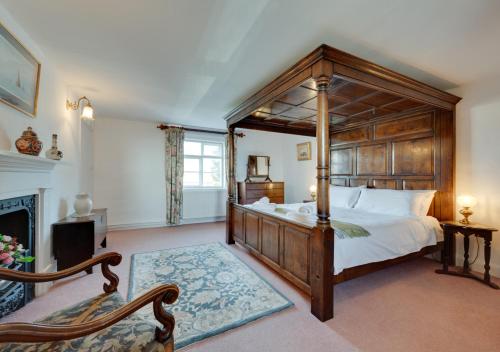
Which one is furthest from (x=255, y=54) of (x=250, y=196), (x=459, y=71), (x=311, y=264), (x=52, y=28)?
(x=250, y=196)

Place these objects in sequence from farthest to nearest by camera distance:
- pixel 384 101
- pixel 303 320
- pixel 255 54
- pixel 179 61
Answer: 1. pixel 384 101
2. pixel 179 61
3. pixel 255 54
4. pixel 303 320

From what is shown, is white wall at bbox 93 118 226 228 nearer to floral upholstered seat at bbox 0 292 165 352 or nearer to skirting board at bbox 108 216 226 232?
skirting board at bbox 108 216 226 232

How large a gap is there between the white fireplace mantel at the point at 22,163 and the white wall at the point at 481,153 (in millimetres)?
4815

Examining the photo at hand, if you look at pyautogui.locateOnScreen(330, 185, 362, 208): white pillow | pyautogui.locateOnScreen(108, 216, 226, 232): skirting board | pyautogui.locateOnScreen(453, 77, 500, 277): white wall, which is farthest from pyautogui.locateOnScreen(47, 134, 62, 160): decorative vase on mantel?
pyautogui.locateOnScreen(453, 77, 500, 277): white wall

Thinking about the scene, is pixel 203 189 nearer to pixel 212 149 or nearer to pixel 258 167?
pixel 212 149

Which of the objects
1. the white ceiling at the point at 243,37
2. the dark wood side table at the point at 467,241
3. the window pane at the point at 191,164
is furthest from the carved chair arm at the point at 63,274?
the window pane at the point at 191,164

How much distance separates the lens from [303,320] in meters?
1.81

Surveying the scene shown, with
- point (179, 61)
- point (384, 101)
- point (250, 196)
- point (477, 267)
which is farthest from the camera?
point (250, 196)

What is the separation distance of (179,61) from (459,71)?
3.26m

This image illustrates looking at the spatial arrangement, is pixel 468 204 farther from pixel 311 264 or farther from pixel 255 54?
pixel 255 54

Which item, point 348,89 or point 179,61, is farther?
point 348,89

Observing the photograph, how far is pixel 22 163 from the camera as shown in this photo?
72.7 inches

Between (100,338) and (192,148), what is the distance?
15.7 feet

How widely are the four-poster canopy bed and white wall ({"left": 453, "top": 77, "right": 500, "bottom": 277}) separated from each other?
0.41 feet
